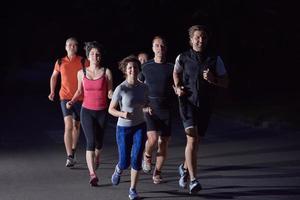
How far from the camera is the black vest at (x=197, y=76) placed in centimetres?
803

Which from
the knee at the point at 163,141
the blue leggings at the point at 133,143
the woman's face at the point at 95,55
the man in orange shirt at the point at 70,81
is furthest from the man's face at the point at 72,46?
the blue leggings at the point at 133,143

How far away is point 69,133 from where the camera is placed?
1050 centimetres

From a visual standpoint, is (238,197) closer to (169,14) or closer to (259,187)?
(259,187)

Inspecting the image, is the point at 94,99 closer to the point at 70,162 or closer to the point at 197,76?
the point at 197,76

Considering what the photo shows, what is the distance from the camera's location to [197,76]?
8031 millimetres

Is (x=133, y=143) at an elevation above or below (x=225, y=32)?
below

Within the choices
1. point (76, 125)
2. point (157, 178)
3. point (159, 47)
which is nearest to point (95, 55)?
point (159, 47)

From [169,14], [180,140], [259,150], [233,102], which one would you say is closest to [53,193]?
[259,150]

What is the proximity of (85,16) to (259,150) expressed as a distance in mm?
25019

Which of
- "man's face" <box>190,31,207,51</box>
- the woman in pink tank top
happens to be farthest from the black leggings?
"man's face" <box>190,31,207,51</box>

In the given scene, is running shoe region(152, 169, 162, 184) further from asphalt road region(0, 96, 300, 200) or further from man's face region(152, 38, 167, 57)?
man's face region(152, 38, 167, 57)

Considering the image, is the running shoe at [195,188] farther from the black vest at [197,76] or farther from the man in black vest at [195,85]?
the black vest at [197,76]

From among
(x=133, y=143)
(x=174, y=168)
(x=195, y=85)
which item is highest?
(x=195, y=85)

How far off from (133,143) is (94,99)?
1146 mm
